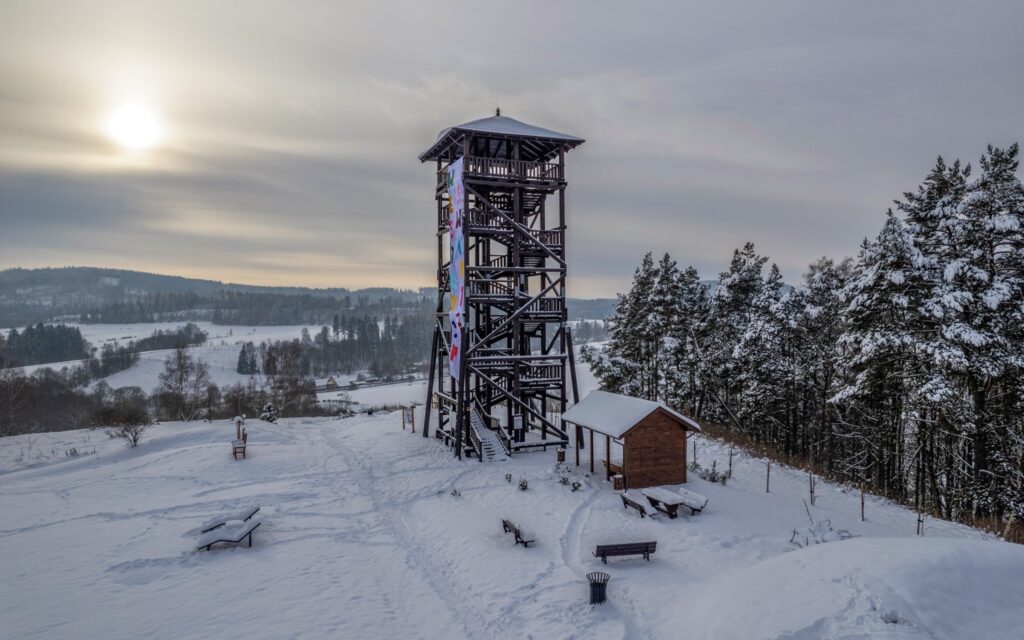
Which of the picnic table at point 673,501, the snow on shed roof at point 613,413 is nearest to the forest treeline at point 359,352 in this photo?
the snow on shed roof at point 613,413

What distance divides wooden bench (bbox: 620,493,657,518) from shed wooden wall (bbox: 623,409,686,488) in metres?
1.87

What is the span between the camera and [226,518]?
15.0 metres

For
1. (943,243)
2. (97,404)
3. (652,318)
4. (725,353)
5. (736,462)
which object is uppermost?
(943,243)

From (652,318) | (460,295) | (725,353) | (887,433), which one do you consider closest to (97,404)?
(460,295)

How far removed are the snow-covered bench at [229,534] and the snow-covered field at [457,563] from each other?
1.02 feet

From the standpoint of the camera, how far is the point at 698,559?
489 inches

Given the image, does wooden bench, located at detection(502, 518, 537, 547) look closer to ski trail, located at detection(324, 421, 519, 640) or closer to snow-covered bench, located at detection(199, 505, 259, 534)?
ski trail, located at detection(324, 421, 519, 640)

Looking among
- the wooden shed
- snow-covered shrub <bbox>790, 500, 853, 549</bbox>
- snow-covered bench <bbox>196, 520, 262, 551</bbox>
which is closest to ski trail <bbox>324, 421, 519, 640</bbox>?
snow-covered bench <bbox>196, 520, 262, 551</bbox>

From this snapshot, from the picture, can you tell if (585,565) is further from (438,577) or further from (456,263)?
(456,263)

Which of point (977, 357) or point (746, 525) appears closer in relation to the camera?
point (746, 525)

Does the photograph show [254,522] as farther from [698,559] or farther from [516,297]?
[516,297]

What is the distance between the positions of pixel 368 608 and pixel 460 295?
1546 cm

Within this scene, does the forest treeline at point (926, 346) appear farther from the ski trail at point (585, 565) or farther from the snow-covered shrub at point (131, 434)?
the snow-covered shrub at point (131, 434)

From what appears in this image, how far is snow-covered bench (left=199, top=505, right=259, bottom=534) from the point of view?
14.6 meters
